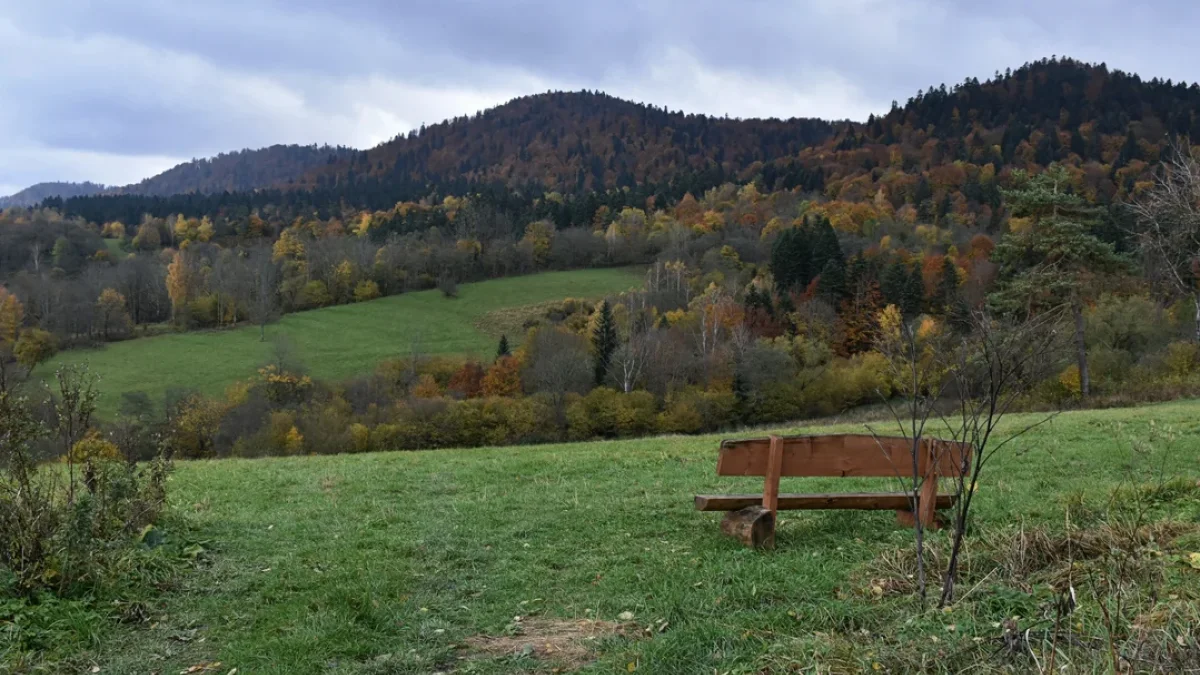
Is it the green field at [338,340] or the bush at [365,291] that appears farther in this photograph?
the bush at [365,291]

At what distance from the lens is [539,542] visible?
7.70m

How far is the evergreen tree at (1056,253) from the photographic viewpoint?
3350 cm

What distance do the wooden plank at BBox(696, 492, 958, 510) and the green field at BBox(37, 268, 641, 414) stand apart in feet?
197

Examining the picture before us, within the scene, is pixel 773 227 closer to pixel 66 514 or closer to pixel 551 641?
pixel 66 514

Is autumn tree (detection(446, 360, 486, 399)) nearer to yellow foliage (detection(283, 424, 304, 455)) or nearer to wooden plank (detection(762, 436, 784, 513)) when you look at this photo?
yellow foliage (detection(283, 424, 304, 455))

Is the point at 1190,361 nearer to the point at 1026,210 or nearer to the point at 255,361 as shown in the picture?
the point at 1026,210

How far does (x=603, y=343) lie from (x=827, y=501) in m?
56.1

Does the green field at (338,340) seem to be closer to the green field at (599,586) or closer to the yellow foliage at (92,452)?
the yellow foliage at (92,452)

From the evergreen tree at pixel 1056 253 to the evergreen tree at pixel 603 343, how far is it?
106ft

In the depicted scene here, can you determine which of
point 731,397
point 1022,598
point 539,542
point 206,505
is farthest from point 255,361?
point 1022,598

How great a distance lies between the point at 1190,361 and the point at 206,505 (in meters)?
42.7

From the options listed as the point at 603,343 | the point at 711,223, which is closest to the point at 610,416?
the point at 603,343

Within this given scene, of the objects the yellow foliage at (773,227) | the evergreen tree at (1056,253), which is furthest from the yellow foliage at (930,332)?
the yellow foliage at (773,227)

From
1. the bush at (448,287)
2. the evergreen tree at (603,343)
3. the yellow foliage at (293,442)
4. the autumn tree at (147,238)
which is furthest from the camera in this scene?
the autumn tree at (147,238)
